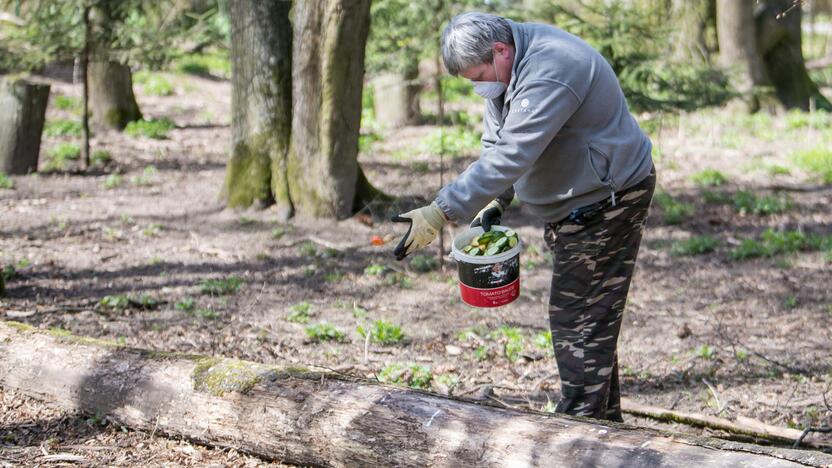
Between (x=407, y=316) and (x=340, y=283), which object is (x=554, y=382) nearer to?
(x=407, y=316)

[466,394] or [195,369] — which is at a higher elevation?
[195,369]

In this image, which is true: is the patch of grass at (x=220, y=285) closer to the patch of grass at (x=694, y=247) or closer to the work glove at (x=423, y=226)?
the work glove at (x=423, y=226)

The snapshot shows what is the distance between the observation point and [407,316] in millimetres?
6480

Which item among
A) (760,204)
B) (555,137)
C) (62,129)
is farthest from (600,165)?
(62,129)

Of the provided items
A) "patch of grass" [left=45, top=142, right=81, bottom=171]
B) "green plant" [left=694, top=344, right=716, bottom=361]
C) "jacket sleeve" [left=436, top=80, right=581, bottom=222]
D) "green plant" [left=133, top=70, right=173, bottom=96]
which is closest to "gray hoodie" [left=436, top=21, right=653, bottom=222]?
"jacket sleeve" [left=436, top=80, right=581, bottom=222]

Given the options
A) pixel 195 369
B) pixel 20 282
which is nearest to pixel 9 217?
pixel 20 282

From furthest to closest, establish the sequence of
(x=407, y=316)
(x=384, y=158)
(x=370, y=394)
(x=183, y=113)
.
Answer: (x=183, y=113), (x=384, y=158), (x=407, y=316), (x=370, y=394)

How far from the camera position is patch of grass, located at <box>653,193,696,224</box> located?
29.6 ft

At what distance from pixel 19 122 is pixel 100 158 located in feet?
3.62

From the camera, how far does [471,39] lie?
141 inches

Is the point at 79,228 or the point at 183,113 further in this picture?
the point at 183,113

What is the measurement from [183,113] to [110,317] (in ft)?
29.6

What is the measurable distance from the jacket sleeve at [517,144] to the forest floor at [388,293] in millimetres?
1512

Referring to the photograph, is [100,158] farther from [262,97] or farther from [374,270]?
[374,270]
